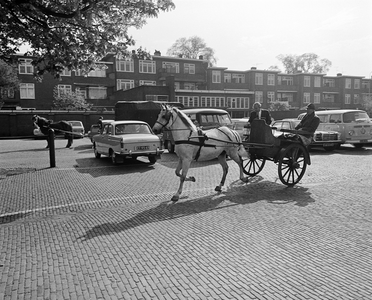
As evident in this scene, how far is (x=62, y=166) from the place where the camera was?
44.1ft

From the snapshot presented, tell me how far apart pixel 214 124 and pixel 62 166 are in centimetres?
711

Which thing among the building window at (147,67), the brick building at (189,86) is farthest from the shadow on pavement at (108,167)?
the building window at (147,67)

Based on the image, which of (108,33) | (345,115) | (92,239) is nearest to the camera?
(92,239)

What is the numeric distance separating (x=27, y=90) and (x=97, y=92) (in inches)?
420

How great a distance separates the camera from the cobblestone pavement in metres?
3.67

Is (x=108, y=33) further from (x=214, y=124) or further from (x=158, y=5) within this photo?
(x=214, y=124)

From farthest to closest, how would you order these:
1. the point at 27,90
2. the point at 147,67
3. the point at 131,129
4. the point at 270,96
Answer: the point at 270,96 → the point at 147,67 → the point at 27,90 → the point at 131,129

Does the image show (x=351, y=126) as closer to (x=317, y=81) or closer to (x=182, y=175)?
(x=182, y=175)

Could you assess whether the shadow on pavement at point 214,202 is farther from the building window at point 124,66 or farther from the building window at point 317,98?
the building window at point 317,98

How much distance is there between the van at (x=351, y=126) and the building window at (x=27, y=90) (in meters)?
42.0

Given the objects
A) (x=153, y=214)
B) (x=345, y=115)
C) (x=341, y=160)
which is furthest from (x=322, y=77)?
(x=153, y=214)

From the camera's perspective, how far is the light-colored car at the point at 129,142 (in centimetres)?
1252

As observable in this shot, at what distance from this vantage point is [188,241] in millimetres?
5016

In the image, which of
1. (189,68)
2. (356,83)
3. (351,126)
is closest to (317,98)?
(356,83)
